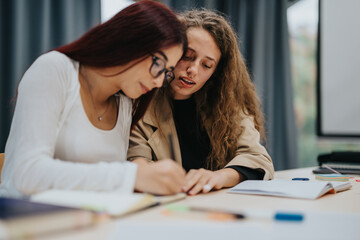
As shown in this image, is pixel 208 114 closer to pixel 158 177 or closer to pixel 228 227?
pixel 158 177

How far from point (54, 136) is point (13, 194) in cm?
20

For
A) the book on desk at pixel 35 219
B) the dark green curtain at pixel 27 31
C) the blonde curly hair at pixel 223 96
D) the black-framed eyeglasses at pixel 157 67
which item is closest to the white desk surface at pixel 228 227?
the book on desk at pixel 35 219

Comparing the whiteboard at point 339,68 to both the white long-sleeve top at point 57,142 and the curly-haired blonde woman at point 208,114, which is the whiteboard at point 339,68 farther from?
the white long-sleeve top at point 57,142

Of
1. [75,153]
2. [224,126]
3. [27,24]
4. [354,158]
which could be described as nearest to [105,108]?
[75,153]

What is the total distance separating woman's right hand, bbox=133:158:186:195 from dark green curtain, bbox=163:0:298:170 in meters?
2.19

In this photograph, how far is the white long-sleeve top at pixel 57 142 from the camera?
76 cm

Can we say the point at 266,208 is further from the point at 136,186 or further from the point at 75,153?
the point at 75,153

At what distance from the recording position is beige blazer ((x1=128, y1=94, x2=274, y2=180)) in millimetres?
1239

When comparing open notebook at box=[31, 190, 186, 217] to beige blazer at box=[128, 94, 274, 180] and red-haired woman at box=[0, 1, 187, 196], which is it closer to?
red-haired woman at box=[0, 1, 187, 196]

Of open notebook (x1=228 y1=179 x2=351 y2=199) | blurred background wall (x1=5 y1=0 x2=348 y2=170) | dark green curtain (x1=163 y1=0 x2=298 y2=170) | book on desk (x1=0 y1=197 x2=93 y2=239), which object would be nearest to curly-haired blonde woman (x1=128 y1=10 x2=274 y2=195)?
open notebook (x1=228 y1=179 x2=351 y2=199)

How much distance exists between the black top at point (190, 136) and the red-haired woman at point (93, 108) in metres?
0.32

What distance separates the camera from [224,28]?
1403mm

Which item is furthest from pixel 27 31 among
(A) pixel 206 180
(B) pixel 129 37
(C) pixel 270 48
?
(C) pixel 270 48

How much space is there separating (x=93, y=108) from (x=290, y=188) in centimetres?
63
